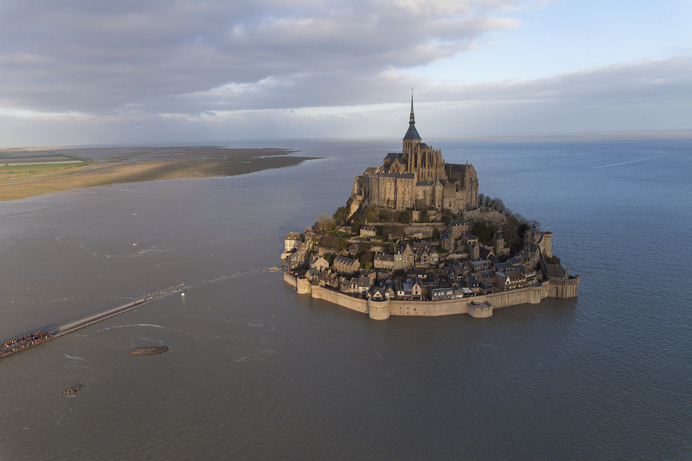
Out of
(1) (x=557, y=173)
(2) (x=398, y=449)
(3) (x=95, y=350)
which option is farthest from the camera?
(1) (x=557, y=173)

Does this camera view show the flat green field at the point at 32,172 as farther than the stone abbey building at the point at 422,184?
Yes

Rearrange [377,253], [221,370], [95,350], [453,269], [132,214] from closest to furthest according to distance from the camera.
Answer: [221,370], [95,350], [453,269], [377,253], [132,214]

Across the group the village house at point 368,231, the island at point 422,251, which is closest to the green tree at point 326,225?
the island at point 422,251

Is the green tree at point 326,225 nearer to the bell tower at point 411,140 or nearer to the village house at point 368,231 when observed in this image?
the village house at point 368,231

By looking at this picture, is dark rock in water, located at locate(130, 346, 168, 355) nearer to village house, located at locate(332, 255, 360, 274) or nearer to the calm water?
the calm water

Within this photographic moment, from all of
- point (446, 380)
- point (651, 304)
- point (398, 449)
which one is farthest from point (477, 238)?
point (398, 449)

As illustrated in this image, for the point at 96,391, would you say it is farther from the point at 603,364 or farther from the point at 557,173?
the point at 557,173
